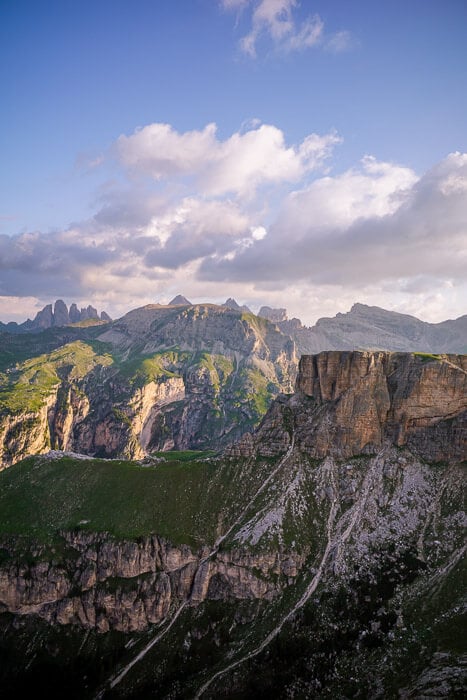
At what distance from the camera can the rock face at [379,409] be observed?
139625 mm

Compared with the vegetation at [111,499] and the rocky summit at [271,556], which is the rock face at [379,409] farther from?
the vegetation at [111,499]

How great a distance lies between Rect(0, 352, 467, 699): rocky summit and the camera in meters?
92.8

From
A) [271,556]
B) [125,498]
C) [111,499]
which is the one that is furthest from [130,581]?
[271,556]

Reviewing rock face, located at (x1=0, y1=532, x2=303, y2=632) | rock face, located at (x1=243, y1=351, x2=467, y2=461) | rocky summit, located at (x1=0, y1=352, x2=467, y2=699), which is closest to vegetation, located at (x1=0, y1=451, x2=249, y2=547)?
rocky summit, located at (x1=0, y1=352, x2=467, y2=699)

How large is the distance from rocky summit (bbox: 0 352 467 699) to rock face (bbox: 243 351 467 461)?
560 mm

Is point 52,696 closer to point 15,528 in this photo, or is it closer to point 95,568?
point 95,568

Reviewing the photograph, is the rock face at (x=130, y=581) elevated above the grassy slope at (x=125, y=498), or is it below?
below

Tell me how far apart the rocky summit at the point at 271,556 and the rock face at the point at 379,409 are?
0.56 metres

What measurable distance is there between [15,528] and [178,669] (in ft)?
256

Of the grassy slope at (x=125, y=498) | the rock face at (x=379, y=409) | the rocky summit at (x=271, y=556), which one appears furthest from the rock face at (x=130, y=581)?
the rock face at (x=379, y=409)

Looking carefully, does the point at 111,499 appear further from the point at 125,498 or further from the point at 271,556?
the point at 271,556

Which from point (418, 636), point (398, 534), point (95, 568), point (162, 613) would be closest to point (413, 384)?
point (398, 534)

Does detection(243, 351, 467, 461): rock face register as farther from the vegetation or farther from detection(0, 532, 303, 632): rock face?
detection(0, 532, 303, 632): rock face

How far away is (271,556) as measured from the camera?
4734 inches
